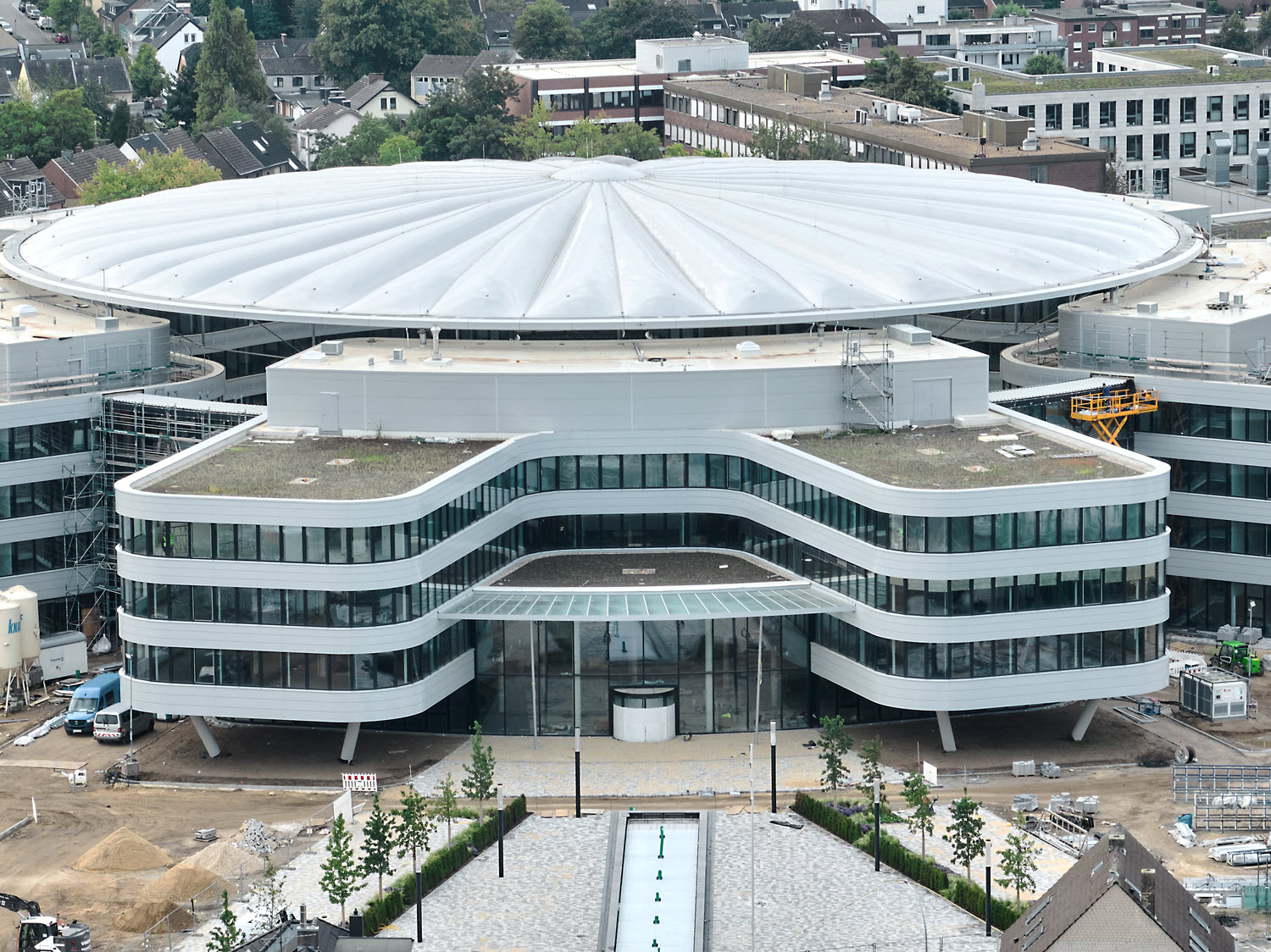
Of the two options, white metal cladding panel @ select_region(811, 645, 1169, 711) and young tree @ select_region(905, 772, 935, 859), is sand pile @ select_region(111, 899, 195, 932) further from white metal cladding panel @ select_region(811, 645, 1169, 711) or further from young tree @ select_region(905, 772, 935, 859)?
white metal cladding panel @ select_region(811, 645, 1169, 711)

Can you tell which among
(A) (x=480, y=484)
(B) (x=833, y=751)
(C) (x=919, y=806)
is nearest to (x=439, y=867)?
(B) (x=833, y=751)

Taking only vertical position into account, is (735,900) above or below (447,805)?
below

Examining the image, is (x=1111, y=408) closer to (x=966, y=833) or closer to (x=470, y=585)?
(x=470, y=585)

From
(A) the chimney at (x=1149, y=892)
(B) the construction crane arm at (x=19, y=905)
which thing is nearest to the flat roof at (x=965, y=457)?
(A) the chimney at (x=1149, y=892)

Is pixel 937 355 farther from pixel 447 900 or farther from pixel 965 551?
pixel 447 900

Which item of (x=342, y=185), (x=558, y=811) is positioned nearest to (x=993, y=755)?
(x=558, y=811)

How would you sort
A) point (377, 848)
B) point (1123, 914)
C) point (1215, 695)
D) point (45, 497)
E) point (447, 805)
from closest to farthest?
1. point (1123, 914)
2. point (377, 848)
3. point (447, 805)
4. point (1215, 695)
5. point (45, 497)
